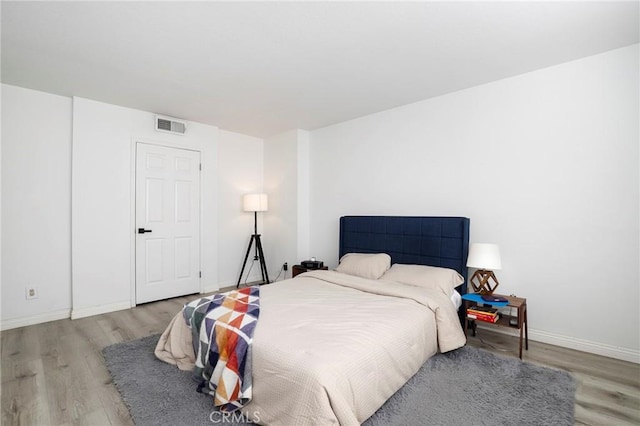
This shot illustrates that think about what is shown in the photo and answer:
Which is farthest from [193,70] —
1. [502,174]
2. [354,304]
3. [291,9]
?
[502,174]

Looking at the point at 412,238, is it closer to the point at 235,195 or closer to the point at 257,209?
the point at 257,209

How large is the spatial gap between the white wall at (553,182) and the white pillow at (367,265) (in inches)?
28.6

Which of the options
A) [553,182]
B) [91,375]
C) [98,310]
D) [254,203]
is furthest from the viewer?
[254,203]

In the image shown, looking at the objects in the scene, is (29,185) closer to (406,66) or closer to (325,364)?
(325,364)

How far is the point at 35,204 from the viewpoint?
3.43 meters

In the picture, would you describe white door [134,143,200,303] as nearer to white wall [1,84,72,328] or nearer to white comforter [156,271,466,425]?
white wall [1,84,72,328]

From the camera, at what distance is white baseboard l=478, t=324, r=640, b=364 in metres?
2.48

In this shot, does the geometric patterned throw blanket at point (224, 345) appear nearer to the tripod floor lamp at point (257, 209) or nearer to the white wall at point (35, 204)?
the white wall at point (35, 204)

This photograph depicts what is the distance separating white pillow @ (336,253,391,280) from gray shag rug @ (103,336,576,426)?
105 cm

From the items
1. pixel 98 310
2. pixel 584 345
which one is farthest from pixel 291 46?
pixel 98 310

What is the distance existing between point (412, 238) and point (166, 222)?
3.29 meters

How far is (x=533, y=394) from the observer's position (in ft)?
6.72

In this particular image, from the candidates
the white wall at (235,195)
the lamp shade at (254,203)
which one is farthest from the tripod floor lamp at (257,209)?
the white wall at (235,195)

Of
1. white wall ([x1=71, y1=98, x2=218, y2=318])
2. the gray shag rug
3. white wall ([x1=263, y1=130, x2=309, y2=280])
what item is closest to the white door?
white wall ([x1=71, y1=98, x2=218, y2=318])
